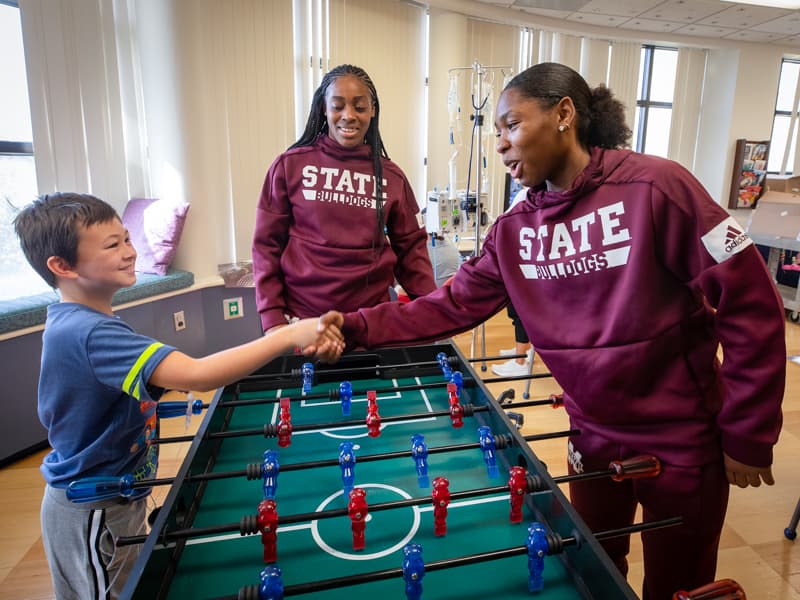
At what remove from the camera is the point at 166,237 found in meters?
3.12

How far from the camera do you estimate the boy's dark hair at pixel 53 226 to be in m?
1.03

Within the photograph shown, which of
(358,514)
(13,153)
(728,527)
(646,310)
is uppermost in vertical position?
(13,153)

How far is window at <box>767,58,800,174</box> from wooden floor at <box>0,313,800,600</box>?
542 centimetres

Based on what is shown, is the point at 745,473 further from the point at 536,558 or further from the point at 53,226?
the point at 53,226

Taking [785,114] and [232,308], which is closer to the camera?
[232,308]

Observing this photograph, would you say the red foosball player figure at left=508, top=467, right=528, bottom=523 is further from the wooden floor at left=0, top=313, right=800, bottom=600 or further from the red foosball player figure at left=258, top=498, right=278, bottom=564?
the wooden floor at left=0, top=313, right=800, bottom=600

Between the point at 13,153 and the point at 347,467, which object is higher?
the point at 13,153

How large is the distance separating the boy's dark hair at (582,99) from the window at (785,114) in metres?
7.18

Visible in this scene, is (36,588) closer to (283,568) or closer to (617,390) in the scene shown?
(283,568)

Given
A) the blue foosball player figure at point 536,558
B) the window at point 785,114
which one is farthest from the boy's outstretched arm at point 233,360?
the window at point 785,114

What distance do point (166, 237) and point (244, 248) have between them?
2.16 feet

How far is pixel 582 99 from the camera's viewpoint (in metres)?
0.98

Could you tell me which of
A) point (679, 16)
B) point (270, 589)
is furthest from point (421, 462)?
point (679, 16)

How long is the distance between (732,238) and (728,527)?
1673mm
